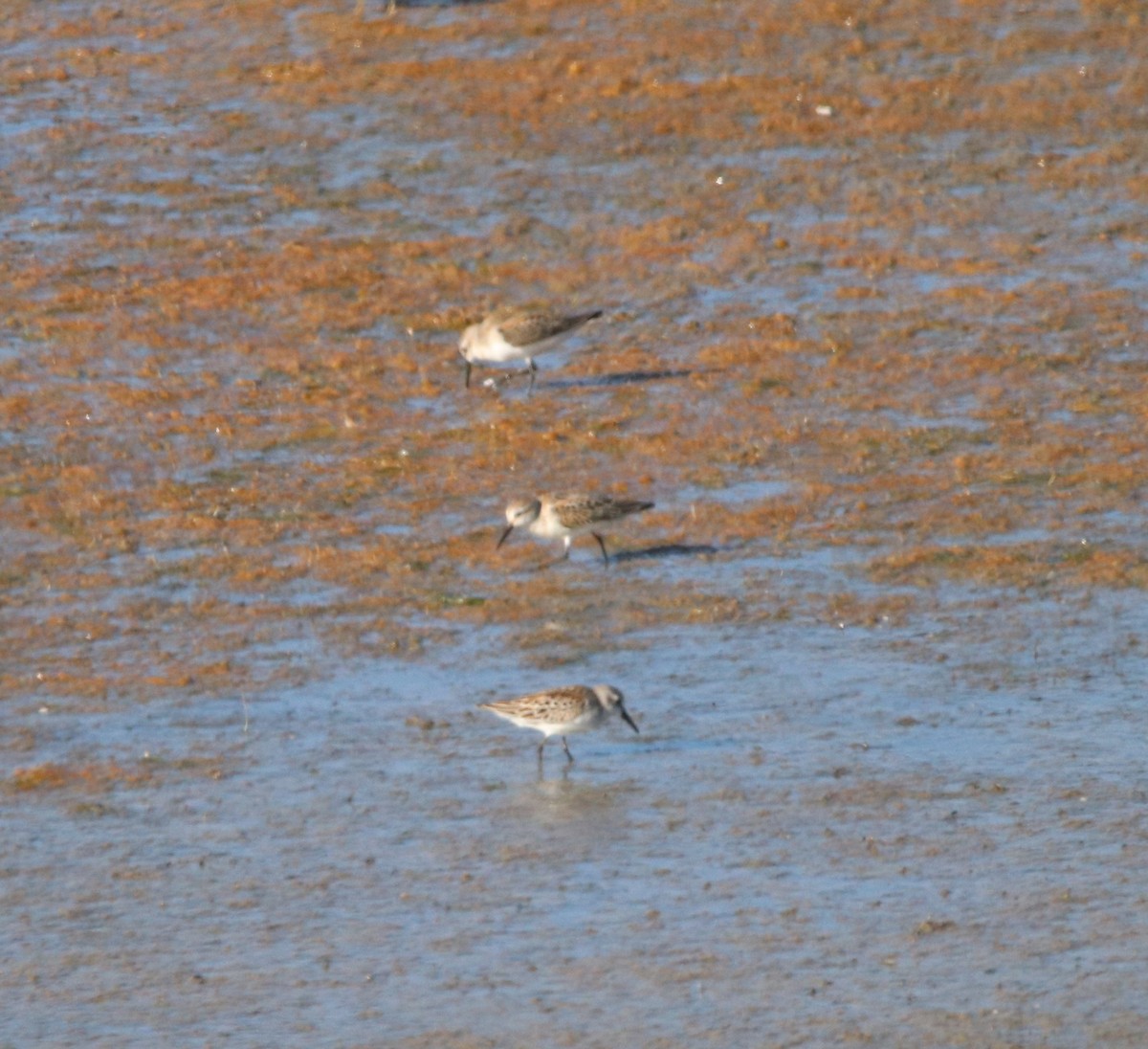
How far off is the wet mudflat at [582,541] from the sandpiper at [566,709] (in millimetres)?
312

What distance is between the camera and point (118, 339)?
20.8 metres

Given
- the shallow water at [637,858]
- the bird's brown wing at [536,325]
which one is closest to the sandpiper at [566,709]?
the shallow water at [637,858]

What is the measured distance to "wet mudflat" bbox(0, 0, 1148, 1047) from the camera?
11.1m

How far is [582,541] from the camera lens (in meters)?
17.1

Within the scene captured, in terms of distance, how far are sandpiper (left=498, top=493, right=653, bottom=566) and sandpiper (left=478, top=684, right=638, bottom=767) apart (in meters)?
2.95

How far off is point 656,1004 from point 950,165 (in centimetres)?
1615

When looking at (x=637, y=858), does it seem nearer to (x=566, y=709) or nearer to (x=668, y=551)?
(x=566, y=709)

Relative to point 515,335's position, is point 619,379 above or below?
below

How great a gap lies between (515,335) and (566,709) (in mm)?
6897

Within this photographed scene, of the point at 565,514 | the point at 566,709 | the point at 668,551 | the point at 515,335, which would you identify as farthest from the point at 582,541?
the point at 566,709

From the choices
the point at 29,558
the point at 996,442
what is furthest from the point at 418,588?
the point at 996,442

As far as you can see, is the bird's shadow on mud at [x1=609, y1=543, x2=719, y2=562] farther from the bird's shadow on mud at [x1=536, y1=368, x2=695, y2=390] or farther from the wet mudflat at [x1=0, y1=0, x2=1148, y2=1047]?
the bird's shadow on mud at [x1=536, y1=368, x2=695, y2=390]

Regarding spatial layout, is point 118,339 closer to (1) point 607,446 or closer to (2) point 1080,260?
(1) point 607,446

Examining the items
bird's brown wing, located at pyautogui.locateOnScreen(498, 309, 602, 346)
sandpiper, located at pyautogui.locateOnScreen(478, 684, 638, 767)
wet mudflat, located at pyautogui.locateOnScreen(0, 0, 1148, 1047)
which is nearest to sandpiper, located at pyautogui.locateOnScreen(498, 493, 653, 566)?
wet mudflat, located at pyautogui.locateOnScreen(0, 0, 1148, 1047)
